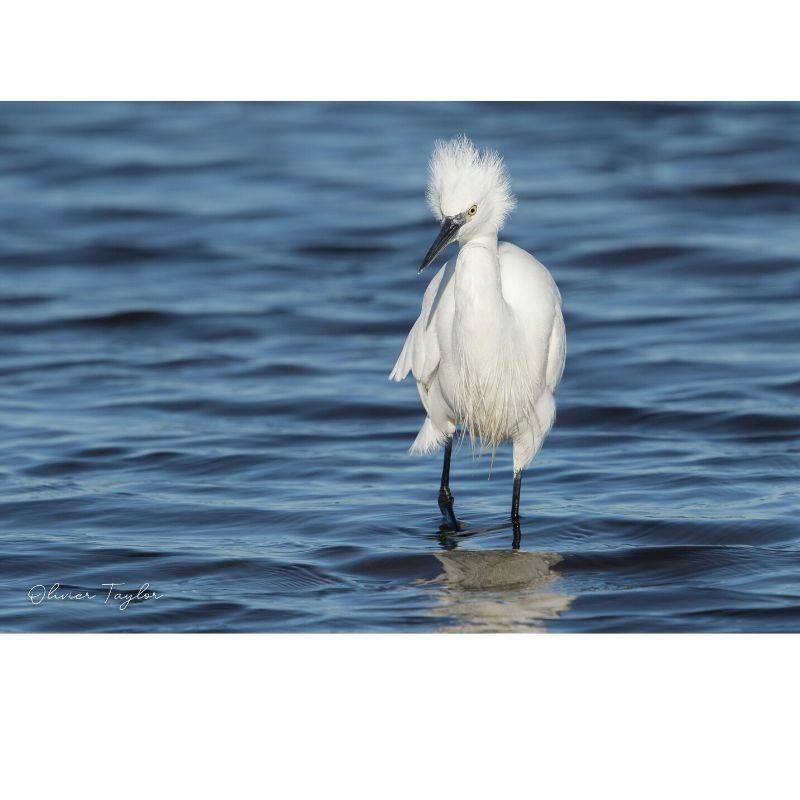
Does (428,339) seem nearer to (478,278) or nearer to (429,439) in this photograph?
(429,439)

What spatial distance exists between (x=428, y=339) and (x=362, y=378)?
2828 millimetres

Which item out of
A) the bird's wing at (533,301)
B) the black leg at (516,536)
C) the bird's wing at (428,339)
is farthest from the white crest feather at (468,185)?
the black leg at (516,536)

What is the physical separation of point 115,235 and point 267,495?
23.0 feet

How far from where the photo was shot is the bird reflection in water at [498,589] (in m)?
5.16

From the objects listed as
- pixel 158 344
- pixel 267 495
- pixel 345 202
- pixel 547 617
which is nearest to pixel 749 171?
pixel 345 202

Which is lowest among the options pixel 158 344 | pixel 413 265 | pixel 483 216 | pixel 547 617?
pixel 547 617

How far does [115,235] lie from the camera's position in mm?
13312

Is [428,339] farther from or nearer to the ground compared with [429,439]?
farther from the ground

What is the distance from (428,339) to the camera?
21.3ft

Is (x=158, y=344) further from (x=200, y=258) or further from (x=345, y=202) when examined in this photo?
(x=345, y=202)

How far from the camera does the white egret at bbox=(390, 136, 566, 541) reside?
17.8 ft

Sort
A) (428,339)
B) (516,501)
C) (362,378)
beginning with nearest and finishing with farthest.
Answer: (516,501) < (428,339) < (362,378)

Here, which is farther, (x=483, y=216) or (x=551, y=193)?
(x=551, y=193)

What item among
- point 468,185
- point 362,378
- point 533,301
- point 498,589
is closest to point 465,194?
point 468,185
